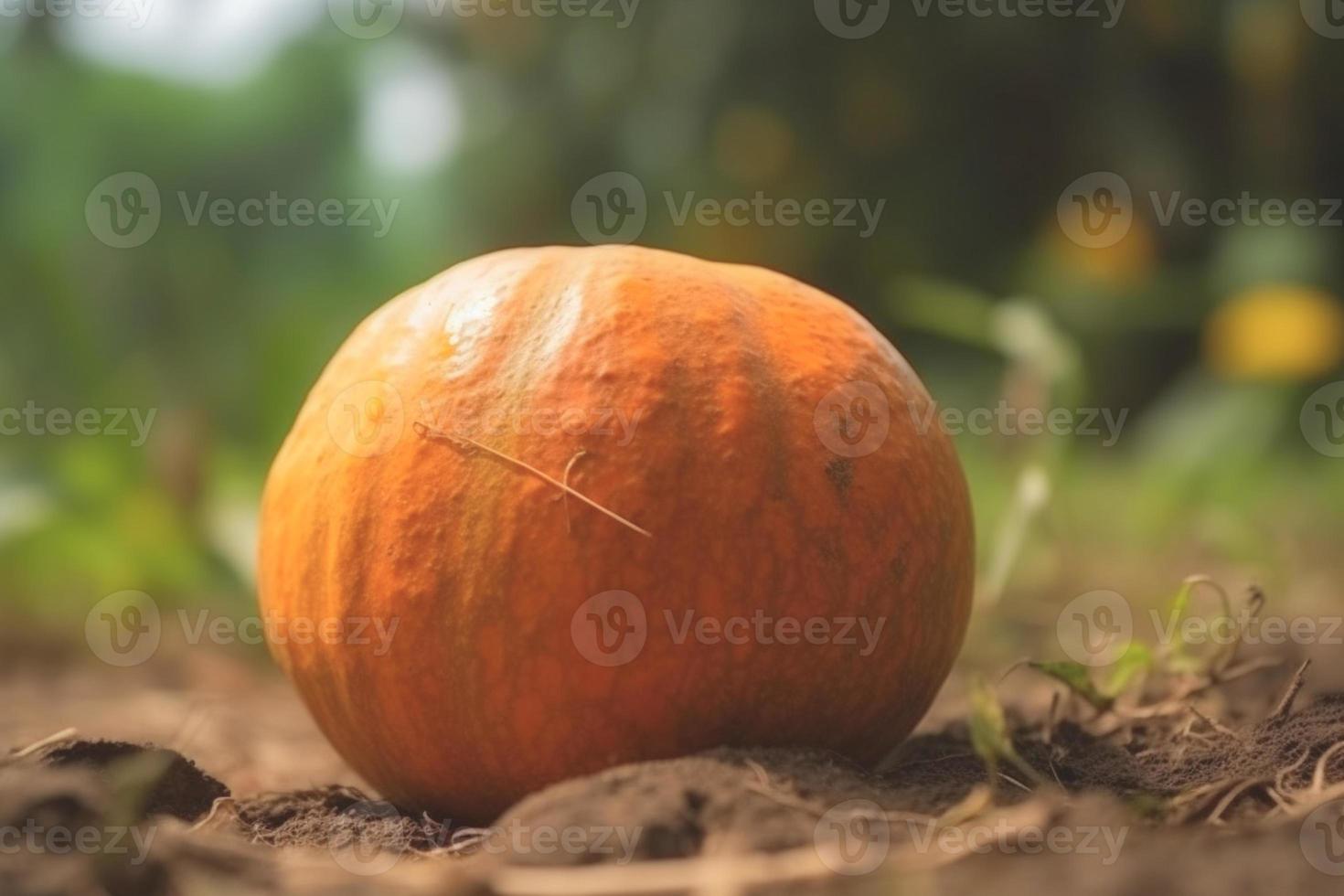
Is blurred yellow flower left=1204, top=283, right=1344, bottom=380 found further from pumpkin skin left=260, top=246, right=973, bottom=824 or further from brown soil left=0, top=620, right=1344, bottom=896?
pumpkin skin left=260, top=246, right=973, bottom=824

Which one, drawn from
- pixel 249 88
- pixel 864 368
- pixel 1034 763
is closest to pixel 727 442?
pixel 864 368

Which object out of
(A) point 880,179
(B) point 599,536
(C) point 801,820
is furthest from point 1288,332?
(C) point 801,820

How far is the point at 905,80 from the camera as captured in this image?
6.39 m

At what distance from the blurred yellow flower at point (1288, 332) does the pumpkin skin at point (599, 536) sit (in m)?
4.77

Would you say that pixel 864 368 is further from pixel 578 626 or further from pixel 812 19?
pixel 812 19

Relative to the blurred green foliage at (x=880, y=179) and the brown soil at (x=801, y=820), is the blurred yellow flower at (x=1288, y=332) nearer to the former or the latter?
the blurred green foliage at (x=880, y=179)

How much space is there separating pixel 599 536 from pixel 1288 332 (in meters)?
5.28

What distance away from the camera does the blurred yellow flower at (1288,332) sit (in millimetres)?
5848

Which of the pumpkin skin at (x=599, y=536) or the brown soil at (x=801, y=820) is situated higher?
the pumpkin skin at (x=599, y=536)

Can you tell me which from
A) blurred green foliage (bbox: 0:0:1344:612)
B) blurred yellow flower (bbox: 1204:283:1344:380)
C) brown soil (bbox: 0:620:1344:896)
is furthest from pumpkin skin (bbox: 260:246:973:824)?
blurred yellow flower (bbox: 1204:283:1344:380)

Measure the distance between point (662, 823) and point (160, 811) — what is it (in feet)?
2.40

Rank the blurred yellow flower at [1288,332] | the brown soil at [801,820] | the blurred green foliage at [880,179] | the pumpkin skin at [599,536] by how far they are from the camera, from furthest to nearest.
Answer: the blurred yellow flower at [1288,332]
the blurred green foliage at [880,179]
the pumpkin skin at [599,536]
the brown soil at [801,820]

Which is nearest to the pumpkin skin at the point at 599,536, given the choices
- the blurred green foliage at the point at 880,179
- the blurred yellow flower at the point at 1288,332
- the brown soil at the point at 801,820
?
the brown soil at the point at 801,820

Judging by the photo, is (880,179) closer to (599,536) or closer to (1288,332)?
(1288,332)
